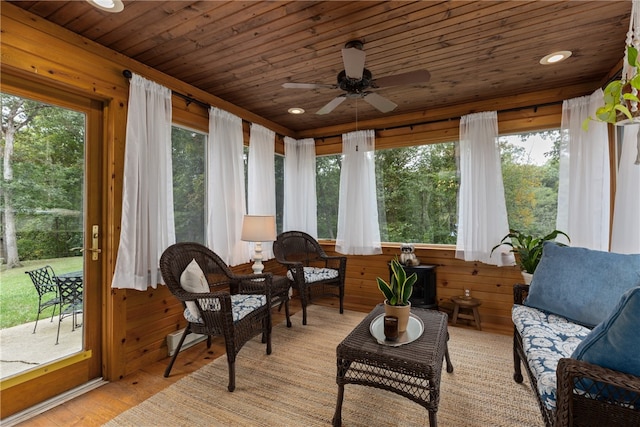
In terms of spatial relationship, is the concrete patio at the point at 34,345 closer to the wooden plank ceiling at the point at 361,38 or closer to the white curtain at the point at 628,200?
the wooden plank ceiling at the point at 361,38

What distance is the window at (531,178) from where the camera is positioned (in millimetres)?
3209

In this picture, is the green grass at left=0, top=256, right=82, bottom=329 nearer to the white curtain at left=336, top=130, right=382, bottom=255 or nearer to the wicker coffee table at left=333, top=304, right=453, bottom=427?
the wicker coffee table at left=333, top=304, right=453, bottom=427

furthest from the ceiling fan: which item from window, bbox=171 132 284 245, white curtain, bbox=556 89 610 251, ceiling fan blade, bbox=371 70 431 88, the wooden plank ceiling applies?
white curtain, bbox=556 89 610 251

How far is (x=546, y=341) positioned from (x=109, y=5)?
10.6 ft

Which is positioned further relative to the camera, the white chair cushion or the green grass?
the white chair cushion

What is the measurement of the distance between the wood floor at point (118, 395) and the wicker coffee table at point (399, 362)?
4.57 ft

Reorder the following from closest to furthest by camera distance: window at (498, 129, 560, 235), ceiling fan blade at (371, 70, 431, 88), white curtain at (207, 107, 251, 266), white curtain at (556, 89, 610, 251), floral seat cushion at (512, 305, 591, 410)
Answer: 1. floral seat cushion at (512, 305, 591, 410)
2. ceiling fan blade at (371, 70, 431, 88)
3. white curtain at (556, 89, 610, 251)
4. white curtain at (207, 107, 251, 266)
5. window at (498, 129, 560, 235)

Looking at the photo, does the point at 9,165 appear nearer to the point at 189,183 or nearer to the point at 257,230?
the point at 189,183

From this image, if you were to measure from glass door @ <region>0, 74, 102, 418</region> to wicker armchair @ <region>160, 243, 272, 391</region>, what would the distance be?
0.58 m

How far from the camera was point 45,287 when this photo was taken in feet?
6.64

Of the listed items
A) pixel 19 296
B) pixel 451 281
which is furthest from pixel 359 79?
pixel 19 296

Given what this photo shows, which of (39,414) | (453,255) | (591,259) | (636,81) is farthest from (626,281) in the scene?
(39,414)

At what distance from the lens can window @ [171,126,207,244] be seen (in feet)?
9.42

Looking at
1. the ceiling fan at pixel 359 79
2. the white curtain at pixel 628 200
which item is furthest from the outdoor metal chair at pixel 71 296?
the white curtain at pixel 628 200
